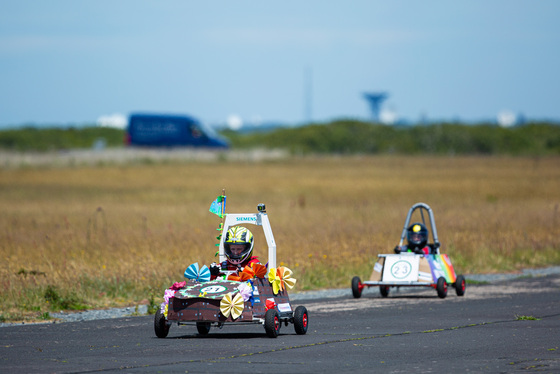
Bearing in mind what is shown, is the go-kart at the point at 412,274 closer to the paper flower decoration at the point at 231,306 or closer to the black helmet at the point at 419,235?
the black helmet at the point at 419,235

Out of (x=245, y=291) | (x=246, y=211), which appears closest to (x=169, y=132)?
(x=246, y=211)

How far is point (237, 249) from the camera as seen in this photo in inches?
544

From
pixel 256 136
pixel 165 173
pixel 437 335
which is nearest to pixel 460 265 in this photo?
pixel 437 335

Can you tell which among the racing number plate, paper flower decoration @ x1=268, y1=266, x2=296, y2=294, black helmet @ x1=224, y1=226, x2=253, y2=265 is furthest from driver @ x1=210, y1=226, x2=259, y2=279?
the racing number plate

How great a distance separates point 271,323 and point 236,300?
674 millimetres

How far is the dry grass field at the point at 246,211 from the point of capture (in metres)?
20.5

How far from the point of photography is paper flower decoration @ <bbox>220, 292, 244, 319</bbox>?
512 inches

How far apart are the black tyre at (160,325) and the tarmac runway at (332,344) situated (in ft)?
0.59

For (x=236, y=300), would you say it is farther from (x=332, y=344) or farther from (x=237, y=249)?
(x=332, y=344)

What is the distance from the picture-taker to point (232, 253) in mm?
13836

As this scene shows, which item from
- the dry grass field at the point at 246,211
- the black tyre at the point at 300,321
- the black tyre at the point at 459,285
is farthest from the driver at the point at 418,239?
the black tyre at the point at 300,321

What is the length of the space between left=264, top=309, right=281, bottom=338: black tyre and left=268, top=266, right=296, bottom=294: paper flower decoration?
1.23 feet

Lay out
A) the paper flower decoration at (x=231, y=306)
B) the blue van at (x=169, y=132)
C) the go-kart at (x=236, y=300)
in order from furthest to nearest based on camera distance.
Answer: the blue van at (x=169, y=132) → the go-kart at (x=236, y=300) → the paper flower decoration at (x=231, y=306)

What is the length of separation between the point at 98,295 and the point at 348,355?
8.24 meters
